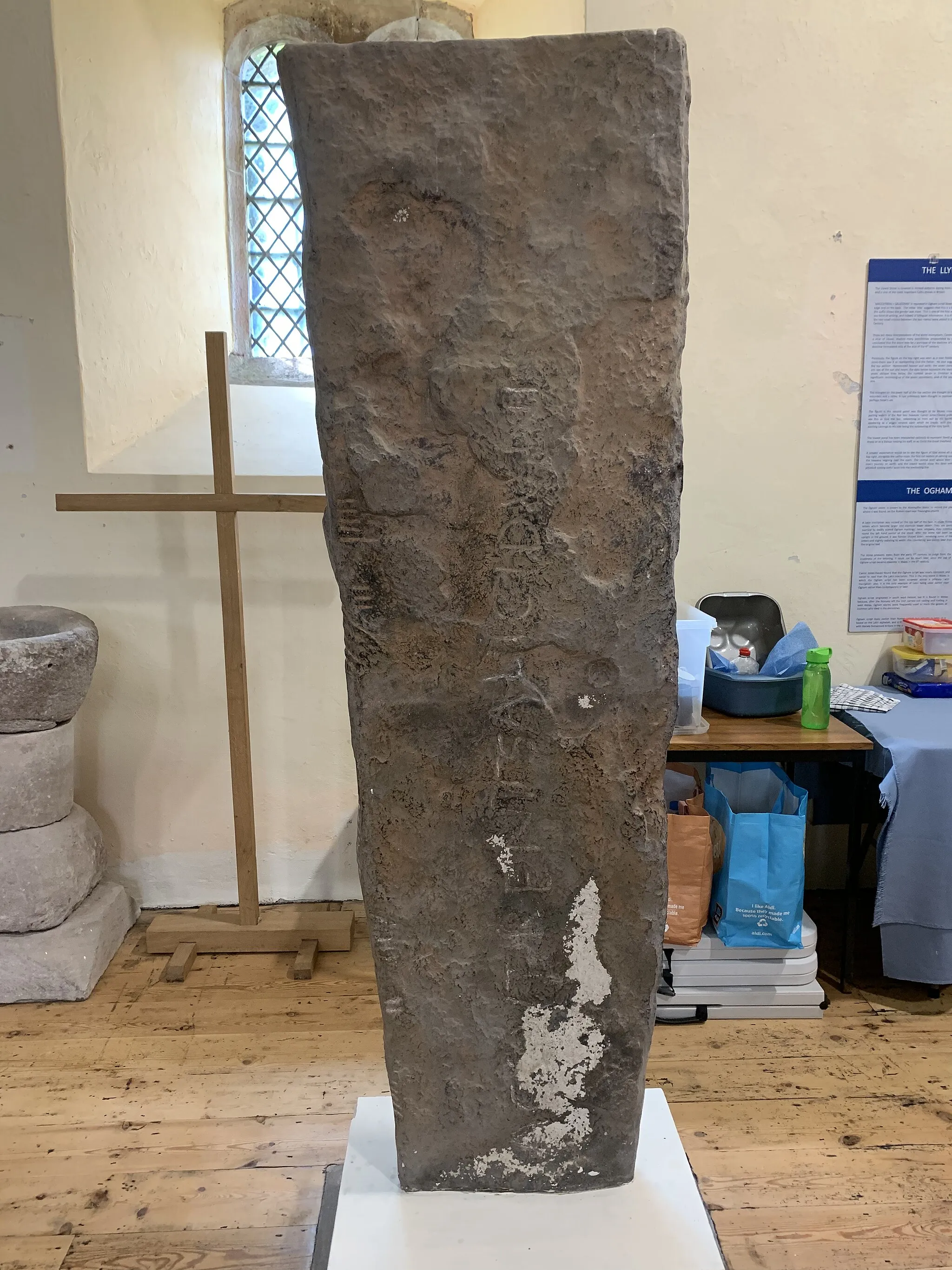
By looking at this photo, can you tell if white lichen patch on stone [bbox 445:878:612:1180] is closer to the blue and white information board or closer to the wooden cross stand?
the wooden cross stand

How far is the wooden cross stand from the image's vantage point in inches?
87.3

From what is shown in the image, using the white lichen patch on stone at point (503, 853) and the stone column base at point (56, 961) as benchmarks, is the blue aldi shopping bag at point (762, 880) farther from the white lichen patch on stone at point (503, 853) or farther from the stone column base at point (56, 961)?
the stone column base at point (56, 961)

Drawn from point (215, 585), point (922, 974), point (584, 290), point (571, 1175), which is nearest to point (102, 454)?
point (215, 585)

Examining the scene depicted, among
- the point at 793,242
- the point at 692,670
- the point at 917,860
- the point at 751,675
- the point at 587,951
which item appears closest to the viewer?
the point at 587,951

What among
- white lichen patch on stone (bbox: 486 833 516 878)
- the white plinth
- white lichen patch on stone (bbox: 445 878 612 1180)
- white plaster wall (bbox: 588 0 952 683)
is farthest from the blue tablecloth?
white lichen patch on stone (bbox: 486 833 516 878)

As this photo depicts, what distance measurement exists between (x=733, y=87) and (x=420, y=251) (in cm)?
177

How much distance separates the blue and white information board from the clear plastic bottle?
34 cm

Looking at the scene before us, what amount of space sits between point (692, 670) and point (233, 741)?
1152 mm

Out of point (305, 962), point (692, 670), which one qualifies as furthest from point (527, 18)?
point (305, 962)

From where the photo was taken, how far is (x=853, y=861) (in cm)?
225

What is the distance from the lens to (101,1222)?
1614mm

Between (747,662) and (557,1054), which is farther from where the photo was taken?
(747,662)

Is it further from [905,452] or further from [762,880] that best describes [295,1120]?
[905,452]

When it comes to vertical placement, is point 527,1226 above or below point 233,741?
below
